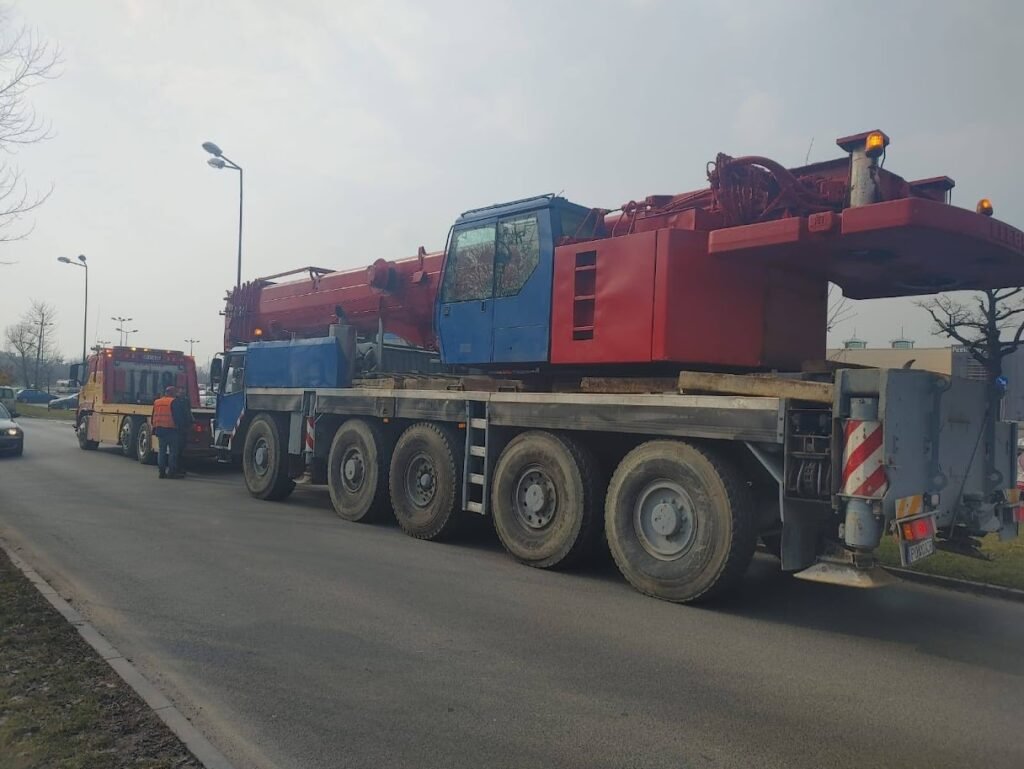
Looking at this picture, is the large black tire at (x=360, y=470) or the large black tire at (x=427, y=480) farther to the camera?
the large black tire at (x=360, y=470)

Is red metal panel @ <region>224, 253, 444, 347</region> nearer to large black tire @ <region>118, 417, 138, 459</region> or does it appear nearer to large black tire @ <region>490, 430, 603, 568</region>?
large black tire @ <region>490, 430, 603, 568</region>

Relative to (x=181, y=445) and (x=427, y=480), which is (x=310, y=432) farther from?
(x=181, y=445)

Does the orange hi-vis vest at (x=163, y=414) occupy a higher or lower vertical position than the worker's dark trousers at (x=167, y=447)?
higher

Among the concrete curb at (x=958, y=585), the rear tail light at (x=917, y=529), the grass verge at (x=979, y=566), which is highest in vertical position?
the rear tail light at (x=917, y=529)

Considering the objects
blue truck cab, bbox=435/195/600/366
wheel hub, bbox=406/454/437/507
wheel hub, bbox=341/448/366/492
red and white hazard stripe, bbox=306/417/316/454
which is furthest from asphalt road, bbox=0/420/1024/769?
red and white hazard stripe, bbox=306/417/316/454

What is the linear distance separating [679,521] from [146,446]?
593 inches

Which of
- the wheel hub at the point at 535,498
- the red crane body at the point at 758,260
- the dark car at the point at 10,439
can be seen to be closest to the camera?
the red crane body at the point at 758,260

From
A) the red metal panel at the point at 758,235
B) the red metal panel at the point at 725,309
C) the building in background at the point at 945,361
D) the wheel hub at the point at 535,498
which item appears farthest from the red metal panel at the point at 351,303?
the building in background at the point at 945,361

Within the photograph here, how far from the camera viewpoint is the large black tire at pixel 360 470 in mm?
10133

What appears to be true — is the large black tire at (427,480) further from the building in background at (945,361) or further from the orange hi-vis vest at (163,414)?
the building in background at (945,361)

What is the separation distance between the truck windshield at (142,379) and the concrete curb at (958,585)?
702 inches

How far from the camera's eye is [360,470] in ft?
34.5

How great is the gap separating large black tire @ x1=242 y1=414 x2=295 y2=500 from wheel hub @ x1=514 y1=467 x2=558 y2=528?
17.7ft

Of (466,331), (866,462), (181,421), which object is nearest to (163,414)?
(181,421)
